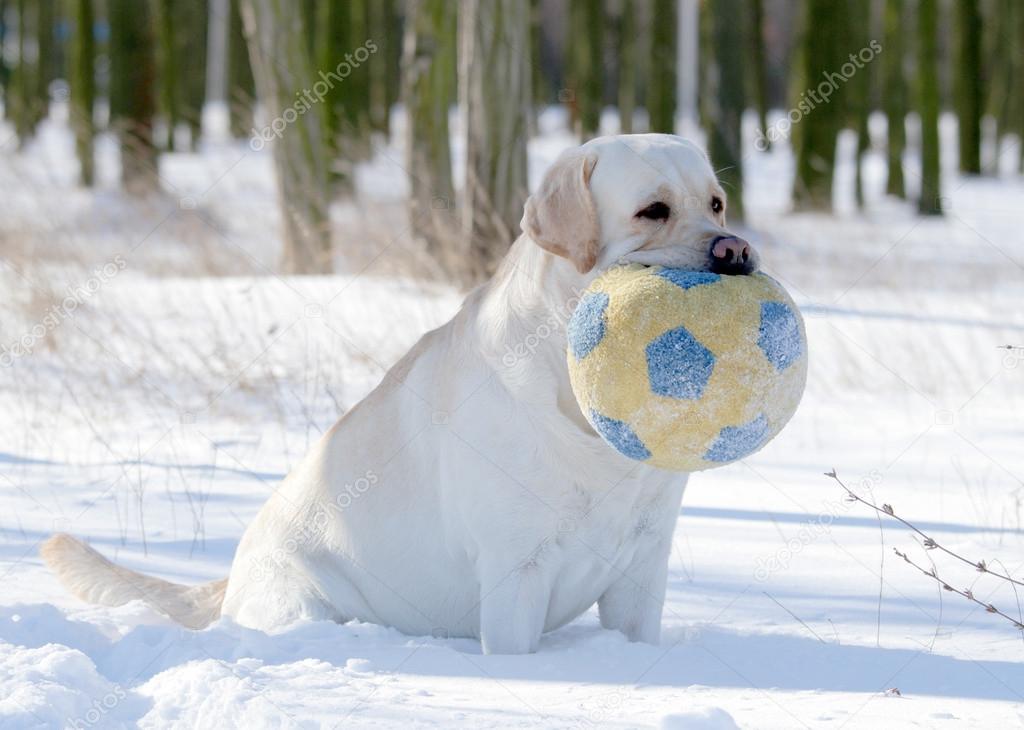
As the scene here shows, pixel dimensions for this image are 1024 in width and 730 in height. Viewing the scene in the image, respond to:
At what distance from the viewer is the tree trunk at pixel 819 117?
19875 millimetres

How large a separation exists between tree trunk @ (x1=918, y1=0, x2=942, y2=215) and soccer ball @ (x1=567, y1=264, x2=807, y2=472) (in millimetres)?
17637

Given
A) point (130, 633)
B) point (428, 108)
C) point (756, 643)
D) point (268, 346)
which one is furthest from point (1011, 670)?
point (428, 108)

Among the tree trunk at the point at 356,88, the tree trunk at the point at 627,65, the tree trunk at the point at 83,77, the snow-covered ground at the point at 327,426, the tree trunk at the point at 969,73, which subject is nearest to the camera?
the snow-covered ground at the point at 327,426

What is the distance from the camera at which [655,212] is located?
11.0 ft

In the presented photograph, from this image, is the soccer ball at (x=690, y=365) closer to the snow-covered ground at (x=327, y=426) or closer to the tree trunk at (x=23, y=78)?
the snow-covered ground at (x=327, y=426)

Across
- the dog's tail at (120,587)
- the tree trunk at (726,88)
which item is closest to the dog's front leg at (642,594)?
the dog's tail at (120,587)

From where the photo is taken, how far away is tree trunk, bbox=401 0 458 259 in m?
11.3

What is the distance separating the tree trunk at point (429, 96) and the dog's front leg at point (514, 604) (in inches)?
305

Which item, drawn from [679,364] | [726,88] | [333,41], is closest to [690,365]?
[679,364]

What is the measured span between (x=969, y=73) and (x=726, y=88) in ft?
24.2

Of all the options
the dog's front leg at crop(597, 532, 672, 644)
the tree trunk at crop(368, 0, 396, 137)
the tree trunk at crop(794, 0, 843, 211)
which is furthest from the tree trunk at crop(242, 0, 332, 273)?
the tree trunk at crop(368, 0, 396, 137)

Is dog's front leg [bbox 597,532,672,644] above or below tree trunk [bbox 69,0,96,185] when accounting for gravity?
below

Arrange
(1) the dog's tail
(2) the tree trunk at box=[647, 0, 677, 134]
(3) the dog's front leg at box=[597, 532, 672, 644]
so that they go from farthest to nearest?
1. (2) the tree trunk at box=[647, 0, 677, 134]
2. (1) the dog's tail
3. (3) the dog's front leg at box=[597, 532, 672, 644]

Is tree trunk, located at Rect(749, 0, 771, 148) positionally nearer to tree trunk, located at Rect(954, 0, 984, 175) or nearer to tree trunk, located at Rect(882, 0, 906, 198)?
tree trunk, located at Rect(882, 0, 906, 198)
